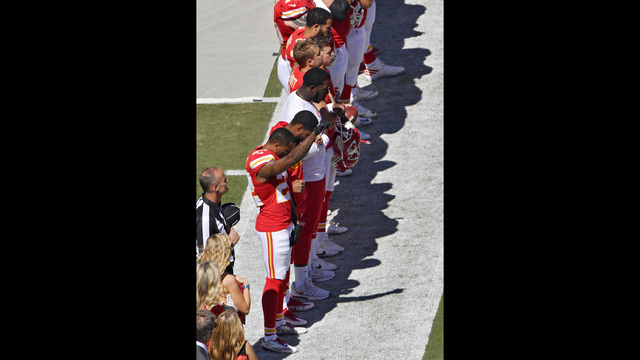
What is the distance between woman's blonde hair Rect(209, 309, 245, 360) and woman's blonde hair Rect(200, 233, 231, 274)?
1.58 feet

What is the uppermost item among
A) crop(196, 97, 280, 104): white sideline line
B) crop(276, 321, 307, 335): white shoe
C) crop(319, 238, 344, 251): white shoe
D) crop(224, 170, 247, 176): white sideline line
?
crop(276, 321, 307, 335): white shoe

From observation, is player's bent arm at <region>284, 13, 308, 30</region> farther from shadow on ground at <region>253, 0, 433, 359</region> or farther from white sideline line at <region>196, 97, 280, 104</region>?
white sideline line at <region>196, 97, 280, 104</region>

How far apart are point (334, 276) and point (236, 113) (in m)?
3.88

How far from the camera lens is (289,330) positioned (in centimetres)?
771

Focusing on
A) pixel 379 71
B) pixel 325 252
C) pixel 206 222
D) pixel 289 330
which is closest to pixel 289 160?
pixel 206 222

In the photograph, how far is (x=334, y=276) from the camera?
8.67 meters

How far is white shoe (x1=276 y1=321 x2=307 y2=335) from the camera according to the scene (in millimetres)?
7707

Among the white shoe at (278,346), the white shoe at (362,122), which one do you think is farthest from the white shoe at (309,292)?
the white shoe at (362,122)

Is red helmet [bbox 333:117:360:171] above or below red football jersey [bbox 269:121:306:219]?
below

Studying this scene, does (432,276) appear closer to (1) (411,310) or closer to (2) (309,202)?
(1) (411,310)

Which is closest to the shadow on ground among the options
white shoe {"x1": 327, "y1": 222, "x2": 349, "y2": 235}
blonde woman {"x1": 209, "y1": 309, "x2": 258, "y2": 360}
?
white shoe {"x1": 327, "y1": 222, "x2": 349, "y2": 235}

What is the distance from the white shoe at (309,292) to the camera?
27.1ft

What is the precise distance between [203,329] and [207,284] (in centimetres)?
37

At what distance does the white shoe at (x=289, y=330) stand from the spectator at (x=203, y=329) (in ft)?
6.54
